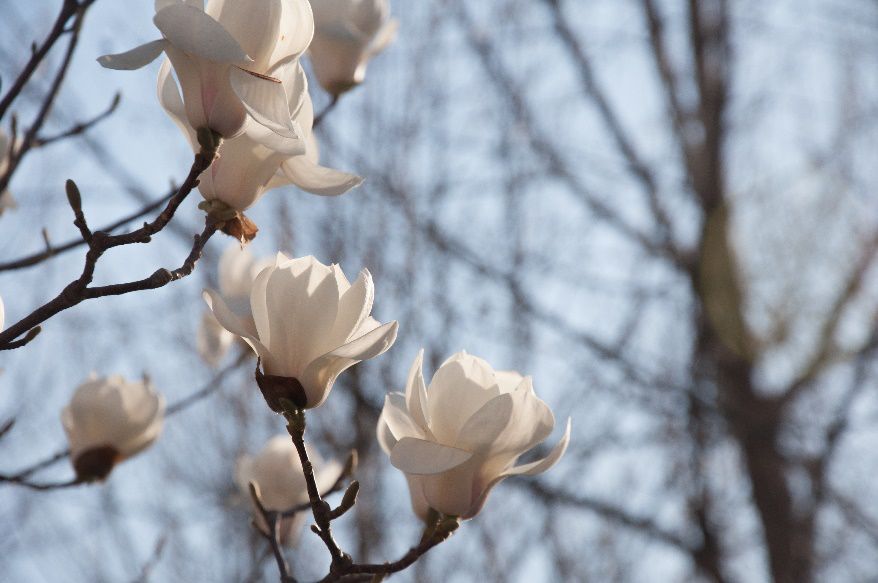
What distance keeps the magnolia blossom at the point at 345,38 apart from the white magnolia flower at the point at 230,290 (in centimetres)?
24

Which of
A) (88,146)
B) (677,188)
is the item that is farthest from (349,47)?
(677,188)

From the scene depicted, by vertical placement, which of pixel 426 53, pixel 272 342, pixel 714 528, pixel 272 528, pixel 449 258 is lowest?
pixel 714 528

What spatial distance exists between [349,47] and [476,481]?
564 mm

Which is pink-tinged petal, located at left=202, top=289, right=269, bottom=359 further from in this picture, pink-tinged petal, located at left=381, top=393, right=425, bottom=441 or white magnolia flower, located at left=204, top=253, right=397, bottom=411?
pink-tinged petal, located at left=381, top=393, right=425, bottom=441

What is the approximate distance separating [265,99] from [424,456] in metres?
0.29

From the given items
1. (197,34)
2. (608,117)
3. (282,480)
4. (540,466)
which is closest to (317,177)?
(197,34)

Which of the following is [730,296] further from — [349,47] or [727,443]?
[349,47]

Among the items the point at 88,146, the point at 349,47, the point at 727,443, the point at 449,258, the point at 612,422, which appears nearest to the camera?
the point at 349,47

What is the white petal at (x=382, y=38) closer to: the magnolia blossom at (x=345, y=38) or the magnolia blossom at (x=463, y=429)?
the magnolia blossom at (x=345, y=38)

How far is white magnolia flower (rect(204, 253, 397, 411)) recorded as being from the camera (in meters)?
0.67

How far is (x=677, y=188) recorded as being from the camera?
3670 millimetres

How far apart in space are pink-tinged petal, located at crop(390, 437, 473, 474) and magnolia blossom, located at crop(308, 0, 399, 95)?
0.54 meters

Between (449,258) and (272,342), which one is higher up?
(272,342)

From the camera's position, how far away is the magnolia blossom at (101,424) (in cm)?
115
